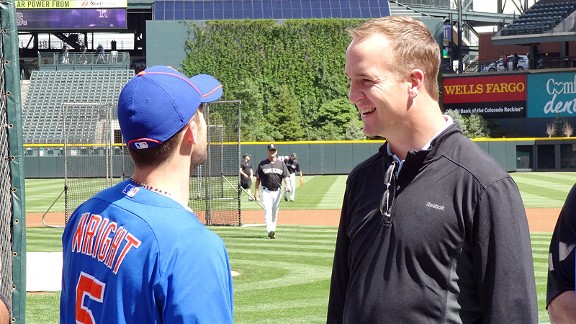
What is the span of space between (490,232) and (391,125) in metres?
0.58

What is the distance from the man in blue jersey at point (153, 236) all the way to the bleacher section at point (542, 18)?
2156 inches

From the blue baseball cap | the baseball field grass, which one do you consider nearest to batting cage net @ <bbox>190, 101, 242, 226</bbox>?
the baseball field grass

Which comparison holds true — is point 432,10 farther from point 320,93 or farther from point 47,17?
point 47,17

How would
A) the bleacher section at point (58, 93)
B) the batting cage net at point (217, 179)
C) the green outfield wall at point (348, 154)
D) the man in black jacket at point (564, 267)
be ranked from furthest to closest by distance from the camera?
the bleacher section at point (58, 93) < the green outfield wall at point (348, 154) < the batting cage net at point (217, 179) < the man in black jacket at point (564, 267)

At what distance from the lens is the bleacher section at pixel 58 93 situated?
54.8 metres

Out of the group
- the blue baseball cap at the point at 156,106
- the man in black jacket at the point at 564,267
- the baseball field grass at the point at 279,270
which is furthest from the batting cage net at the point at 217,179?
the blue baseball cap at the point at 156,106

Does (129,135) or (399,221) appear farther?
(399,221)

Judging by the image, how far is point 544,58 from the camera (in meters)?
55.4

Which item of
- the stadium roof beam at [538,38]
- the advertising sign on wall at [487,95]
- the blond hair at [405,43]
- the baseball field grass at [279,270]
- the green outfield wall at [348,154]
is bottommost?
the green outfield wall at [348,154]

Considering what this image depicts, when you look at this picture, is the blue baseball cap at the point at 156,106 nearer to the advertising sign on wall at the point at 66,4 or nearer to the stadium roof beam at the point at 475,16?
the advertising sign on wall at the point at 66,4

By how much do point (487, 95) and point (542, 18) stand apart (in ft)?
24.8

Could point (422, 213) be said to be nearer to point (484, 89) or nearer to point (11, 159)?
point (11, 159)

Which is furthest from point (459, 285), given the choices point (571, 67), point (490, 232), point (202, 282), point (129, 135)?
point (571, 67)

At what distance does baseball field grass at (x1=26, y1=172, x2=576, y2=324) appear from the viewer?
422 inches
